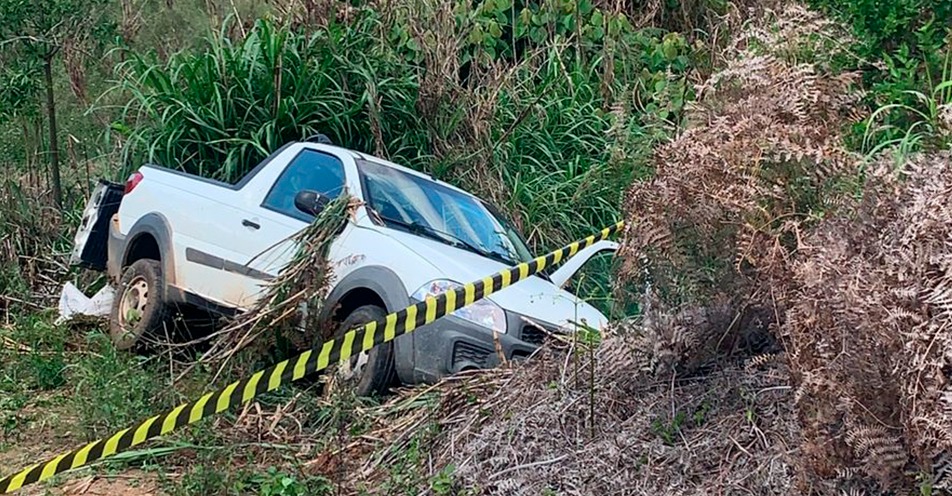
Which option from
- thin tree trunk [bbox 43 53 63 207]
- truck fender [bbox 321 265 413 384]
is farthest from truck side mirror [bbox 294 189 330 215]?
thin tree trunk [bbox 43 53 63 207]

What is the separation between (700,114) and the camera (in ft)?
15.8

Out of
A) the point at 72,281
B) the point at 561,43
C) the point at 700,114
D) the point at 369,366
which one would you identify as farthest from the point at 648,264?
the point at 561,43

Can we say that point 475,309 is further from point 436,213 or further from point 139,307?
point 139,307

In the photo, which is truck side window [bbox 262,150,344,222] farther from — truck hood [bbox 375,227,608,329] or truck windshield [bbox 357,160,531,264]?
truck hood [bbox 375,227,608,329]

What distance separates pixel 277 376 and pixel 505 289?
165 centimetres

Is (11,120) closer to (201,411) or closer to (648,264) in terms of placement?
(201,411)

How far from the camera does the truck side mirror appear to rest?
703cm

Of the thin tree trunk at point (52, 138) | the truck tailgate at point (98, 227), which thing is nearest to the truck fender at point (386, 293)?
the truck tailgate at point (98, 227)

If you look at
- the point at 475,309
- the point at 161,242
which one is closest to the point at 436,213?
the point at 475,309

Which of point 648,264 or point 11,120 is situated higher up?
point 648,264

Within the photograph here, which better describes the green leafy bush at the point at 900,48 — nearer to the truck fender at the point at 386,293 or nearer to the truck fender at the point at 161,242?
the truck fender at the point at 386,293

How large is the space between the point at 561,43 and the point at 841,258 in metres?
9.32

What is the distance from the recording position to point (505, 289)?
657cm

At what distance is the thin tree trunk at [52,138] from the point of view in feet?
35.8
